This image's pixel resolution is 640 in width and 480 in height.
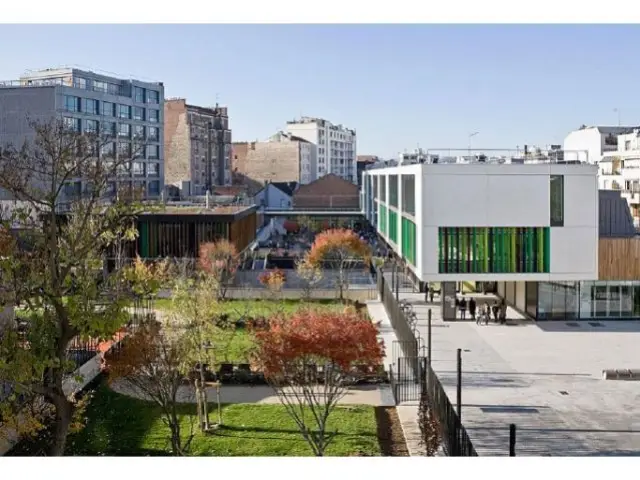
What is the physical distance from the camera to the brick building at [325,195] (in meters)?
59.2

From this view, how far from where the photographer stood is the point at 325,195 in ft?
194

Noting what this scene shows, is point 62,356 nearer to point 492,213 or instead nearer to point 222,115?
point 492,213

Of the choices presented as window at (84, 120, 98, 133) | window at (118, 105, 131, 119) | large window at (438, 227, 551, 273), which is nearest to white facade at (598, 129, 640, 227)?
large window at (438, 227, 551, 273)

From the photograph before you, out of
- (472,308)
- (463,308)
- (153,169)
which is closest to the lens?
(472,308)

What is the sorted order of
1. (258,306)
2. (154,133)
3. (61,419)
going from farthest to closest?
(154,133), (258,306), (61,419)

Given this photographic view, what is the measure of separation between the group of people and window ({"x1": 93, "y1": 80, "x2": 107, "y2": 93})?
2382 cm

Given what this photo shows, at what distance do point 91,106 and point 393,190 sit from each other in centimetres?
1687

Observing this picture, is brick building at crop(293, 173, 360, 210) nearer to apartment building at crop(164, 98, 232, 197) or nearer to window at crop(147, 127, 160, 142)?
apartment building at crop(164, 98, 232, 197)

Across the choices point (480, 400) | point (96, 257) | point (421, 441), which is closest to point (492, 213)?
point (480, 400)

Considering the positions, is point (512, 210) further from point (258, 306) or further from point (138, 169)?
point (138, 169)

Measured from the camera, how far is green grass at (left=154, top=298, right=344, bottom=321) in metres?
21.9

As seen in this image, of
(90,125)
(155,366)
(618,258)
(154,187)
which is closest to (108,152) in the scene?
(155,366)

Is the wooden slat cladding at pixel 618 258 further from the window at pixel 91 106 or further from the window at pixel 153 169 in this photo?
the window at pixel 153 169

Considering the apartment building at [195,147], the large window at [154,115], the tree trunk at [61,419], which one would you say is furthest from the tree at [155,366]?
the apartment building at [195,147]
